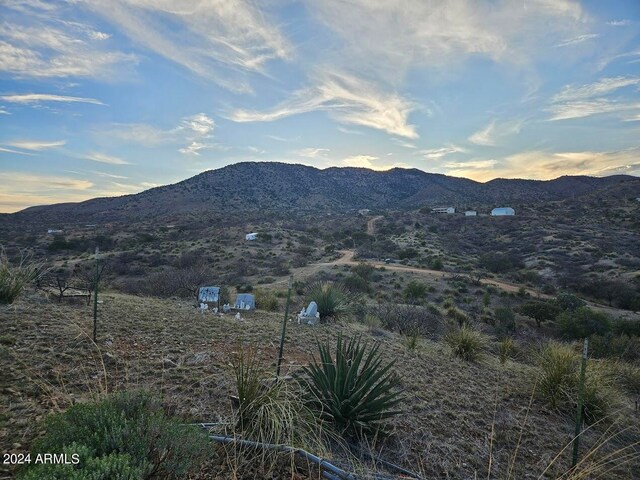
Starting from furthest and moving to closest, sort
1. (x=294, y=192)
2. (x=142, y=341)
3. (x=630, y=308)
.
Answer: (x=294, y=192) < (x=630, y=308) < (x=142, y=341)

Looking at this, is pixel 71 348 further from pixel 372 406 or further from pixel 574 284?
pixel 574 284

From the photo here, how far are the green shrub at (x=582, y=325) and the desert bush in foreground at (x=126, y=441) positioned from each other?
2003 cm

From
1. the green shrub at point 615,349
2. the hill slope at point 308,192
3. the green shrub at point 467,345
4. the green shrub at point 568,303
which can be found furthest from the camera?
the hill slope at point 308,192

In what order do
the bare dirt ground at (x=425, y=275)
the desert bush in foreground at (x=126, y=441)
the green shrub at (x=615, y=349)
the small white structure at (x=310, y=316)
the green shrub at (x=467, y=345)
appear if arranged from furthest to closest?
the bare dirt ground at (x=425, y=275) < the green shrub at (x=615, y=349) < the small white structure at (x=310, y=316) < the green shrub at (x=467, y=345) < the desert bush in foreground at (x=126, y=441)

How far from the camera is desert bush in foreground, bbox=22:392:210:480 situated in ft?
8.00

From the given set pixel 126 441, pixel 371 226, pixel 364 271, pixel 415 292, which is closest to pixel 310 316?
pixel 126 441

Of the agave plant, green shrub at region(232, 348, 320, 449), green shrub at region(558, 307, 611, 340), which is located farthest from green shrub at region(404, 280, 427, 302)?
green shrub at region(232, 348, 320, 449)

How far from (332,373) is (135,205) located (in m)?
97.4

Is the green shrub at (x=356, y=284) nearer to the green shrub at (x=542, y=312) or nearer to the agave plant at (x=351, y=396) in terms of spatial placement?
the green shrub at (x=542, y=312)

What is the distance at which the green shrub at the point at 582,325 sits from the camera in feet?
57.3

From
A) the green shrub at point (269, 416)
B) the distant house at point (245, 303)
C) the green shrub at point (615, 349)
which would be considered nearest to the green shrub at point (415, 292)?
the green shrub at point (615, 349)

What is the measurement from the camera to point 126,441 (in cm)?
267

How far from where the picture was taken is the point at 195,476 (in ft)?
10.1

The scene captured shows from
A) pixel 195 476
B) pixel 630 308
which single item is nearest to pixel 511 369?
pixel 195 476
